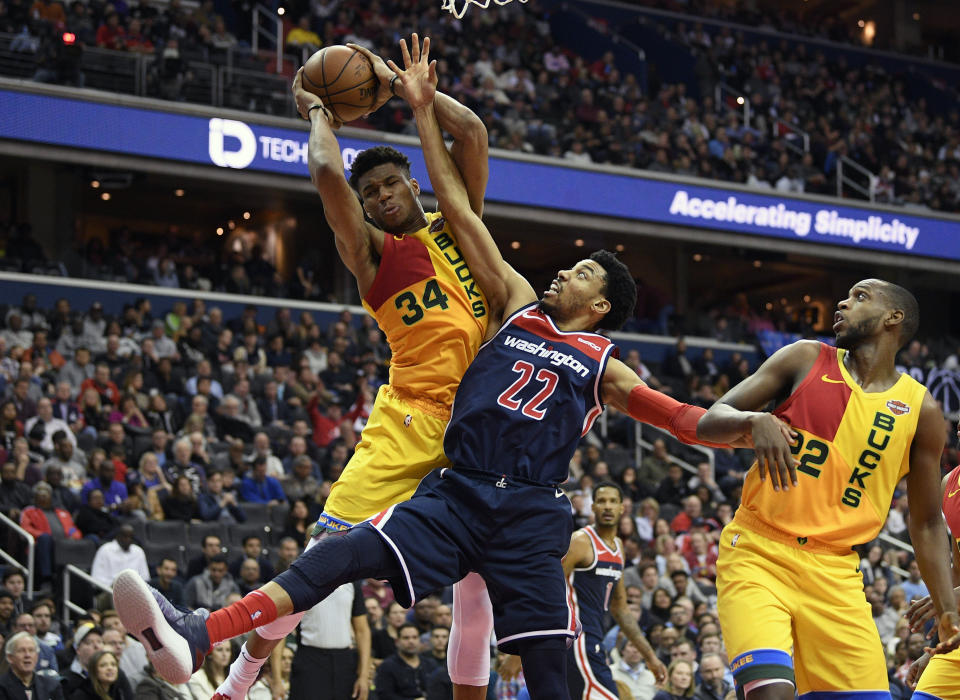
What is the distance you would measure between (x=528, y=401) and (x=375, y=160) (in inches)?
56.8

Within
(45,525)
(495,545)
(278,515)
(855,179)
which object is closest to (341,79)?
(495,545)

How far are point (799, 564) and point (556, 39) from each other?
25.2 metres

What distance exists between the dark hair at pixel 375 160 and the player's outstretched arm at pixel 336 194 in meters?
0.18

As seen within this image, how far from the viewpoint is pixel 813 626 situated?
5453 millimetres

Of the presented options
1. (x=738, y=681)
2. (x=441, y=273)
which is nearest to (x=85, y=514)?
(x=441, y=273)

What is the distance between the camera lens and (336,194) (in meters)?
5.89

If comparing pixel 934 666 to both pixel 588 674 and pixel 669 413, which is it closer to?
pixel 669 413

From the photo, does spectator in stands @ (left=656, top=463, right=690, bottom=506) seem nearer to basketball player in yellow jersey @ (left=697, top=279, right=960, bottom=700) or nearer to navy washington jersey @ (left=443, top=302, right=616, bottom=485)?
basketball player in yellow jersey @ (left=697, top=279, right=960, bottom=700)

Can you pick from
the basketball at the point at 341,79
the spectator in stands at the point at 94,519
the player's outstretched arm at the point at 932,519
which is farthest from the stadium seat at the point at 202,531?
the player's outstretched arm at the point at 932,519

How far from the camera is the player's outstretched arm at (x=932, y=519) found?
5.73 meters

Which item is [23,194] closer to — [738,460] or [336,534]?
[738,460]

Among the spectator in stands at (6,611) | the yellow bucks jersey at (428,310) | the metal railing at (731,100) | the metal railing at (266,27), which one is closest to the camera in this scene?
the yellow bucks jersey at (428,310)

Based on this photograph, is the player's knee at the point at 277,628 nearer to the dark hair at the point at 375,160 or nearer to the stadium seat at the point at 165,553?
the dark hair at the point at 375,160

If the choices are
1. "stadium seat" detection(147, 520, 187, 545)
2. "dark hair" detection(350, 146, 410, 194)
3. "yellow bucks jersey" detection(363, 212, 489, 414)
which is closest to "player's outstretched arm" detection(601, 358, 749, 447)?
"yellow bucks jersey" detection(363, 212, 489, 414)
